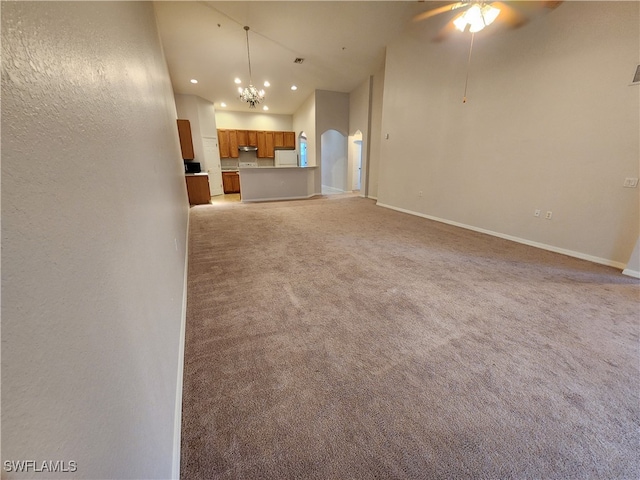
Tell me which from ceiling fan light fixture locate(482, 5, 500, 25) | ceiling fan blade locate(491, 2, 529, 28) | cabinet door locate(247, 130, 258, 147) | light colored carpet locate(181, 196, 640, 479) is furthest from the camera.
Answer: cabinet door locate(247, 130, 258, 147)

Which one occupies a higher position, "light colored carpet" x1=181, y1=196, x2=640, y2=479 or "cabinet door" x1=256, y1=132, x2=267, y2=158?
"cabinet door" x1=256, y1=132, x2=267, y2=158

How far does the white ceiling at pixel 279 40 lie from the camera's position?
3.80m

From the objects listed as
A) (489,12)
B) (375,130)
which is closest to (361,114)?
(375,130)

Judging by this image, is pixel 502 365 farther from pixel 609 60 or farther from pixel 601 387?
pixel 609 60

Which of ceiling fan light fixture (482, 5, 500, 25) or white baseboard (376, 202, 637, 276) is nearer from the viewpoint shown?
white baseboard (376, 202, 637, 276)

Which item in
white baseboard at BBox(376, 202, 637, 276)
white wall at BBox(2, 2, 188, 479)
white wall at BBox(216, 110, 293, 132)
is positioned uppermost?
white wall at BBox(216, 110, 293, 132)

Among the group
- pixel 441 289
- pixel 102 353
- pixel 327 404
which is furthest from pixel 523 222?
pixel 102 353

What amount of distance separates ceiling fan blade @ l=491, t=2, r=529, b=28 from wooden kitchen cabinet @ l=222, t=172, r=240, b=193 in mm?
7846

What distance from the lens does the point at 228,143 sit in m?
9.00

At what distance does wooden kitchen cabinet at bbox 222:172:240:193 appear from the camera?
8.91 m

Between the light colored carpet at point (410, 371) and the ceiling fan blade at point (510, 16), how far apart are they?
312 centimetres

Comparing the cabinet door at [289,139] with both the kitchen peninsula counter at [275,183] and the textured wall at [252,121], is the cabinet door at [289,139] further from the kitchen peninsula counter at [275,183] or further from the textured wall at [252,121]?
the kitchen peninsula counter at [275,183]

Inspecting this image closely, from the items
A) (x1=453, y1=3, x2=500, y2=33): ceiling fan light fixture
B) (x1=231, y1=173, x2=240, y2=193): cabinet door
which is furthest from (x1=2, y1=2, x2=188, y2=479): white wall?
(x1=231, y1=173, x2=240, y2=193): cabinet door

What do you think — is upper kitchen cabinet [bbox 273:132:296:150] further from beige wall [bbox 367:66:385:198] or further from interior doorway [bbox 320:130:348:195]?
beige wall [bbox 367:66:385:198]
